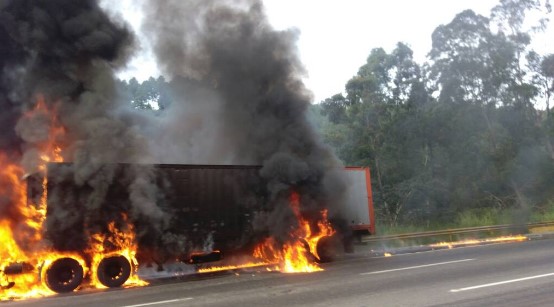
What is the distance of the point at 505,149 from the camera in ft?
96.9

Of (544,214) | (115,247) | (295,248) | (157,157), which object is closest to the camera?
(115,247)

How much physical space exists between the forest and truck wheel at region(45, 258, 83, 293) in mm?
18649

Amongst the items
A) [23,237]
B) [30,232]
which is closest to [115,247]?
[30,232]

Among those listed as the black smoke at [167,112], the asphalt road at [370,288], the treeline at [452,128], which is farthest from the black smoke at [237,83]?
the treeline at [452,128]

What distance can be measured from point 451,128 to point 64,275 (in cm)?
2418

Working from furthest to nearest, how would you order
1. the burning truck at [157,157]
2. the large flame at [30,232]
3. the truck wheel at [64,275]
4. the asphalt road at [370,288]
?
the burning truck at [157,157] < the large flame at [30,232] < the truck wheel at [64,275] < the asphalt road at [370,288]

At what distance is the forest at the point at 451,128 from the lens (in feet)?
95.9

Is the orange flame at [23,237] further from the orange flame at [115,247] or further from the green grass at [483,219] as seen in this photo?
the green grass at [483,219]

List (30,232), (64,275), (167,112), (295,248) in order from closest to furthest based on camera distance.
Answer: (64,275), (30,232), (295,248), (167,112)

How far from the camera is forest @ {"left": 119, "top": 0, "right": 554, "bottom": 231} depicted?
95.9ft

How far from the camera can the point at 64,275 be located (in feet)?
34.5

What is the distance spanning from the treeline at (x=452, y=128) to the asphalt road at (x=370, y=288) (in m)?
17.3

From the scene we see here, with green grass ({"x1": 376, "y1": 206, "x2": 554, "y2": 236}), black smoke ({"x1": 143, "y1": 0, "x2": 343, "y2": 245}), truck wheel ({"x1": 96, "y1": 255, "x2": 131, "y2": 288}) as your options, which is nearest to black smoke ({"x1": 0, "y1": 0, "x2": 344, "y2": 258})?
black smoke ({"x1": 143, "y1": 0, "x2": 343, "y2": 245})

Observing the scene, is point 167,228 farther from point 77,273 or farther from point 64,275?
point 64,275
